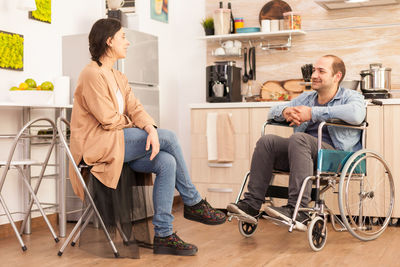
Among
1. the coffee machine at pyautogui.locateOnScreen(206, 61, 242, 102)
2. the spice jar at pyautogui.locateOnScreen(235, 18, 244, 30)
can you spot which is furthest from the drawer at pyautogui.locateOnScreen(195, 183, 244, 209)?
the spice jar at pyautogui.locateOnScreen(235, 18, 244, 30)

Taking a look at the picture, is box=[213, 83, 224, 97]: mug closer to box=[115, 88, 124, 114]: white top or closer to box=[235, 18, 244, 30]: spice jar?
box=[235, 18, 244, 30]: spice jar

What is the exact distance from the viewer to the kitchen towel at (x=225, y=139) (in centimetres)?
443

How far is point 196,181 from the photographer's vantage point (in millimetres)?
4609

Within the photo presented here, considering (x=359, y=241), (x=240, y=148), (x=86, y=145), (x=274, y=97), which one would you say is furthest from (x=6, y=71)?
(x=359, y=241)

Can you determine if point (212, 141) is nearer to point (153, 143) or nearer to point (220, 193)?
point (220, 193)

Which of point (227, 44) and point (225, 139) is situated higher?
point (227, 44)

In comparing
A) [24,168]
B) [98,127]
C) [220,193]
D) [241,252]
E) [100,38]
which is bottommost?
[241,252]

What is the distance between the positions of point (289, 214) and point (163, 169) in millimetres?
695

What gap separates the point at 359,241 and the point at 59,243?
1721mm

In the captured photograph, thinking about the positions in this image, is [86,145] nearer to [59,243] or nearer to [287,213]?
[59,243]

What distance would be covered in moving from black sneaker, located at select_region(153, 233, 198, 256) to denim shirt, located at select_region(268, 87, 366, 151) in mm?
982

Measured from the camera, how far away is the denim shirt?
3.27 m

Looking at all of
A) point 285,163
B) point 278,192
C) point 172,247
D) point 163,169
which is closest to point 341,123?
point 285,163

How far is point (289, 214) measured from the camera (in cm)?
305
